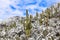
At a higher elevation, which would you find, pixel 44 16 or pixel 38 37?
pixel 44 16

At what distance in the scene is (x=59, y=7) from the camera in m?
24.6

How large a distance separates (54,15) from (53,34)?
4.93 m

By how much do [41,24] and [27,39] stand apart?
126 inches

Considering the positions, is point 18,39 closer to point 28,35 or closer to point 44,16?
point 28,35

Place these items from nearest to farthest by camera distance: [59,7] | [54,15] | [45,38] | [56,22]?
1. [45,38]
2. [56,22]
3. [54,15]
4. [59,7]

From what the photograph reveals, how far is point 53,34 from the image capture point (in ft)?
60.8

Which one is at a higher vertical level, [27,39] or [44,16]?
[44,16]

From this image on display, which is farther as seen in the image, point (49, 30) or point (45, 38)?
point (49, 30)

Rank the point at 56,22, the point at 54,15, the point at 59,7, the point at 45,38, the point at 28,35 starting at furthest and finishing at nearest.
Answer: the point at 59,7, the point at 54,15, the point at 56,22, the point at 28,35, the point at 45,38

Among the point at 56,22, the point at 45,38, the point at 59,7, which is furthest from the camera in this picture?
the point at 59,7

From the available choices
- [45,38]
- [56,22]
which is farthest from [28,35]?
[56,22]

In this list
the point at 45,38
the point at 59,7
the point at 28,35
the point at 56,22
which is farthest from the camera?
the point at 59,7

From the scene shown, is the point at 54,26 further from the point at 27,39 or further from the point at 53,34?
the point at 27,39

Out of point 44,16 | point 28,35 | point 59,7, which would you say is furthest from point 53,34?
point 59,7
